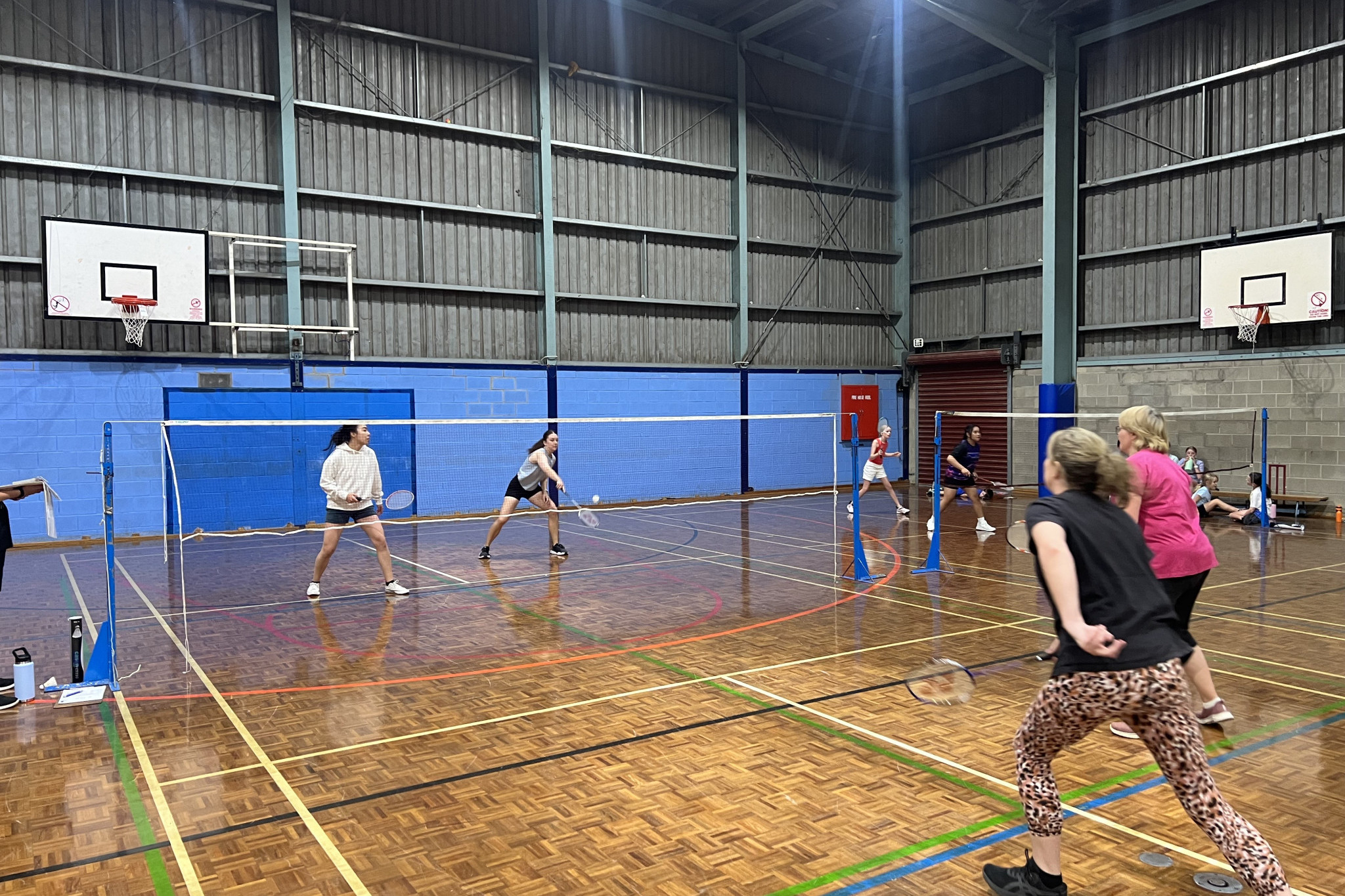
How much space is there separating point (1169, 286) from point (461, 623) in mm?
18743

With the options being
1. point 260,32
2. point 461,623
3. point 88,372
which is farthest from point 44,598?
point 260,32

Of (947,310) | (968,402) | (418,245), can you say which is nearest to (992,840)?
(418,245)

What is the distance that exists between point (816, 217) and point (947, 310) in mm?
4652

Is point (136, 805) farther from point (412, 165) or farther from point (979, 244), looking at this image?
point (979, 244)

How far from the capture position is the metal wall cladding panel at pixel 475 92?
67.7 feet

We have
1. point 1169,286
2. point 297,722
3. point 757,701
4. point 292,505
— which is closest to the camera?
point 297,722

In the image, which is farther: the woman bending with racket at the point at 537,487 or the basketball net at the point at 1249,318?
the basketball net at the point at 1249,318

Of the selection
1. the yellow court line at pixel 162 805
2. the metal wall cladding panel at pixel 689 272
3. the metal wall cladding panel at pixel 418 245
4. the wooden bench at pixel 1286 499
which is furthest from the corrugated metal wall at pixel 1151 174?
the yellow court line at pixel 162 805

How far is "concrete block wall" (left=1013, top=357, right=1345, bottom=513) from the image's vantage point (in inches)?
745

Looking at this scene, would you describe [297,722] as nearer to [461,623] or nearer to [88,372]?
[461,623]

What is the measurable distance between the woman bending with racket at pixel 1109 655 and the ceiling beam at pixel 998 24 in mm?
18756

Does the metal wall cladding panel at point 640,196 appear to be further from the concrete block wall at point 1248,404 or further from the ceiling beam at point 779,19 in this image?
the concrete block wall at point 1248,404

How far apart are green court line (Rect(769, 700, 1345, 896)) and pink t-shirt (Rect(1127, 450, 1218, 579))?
116 cm

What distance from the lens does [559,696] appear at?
734 cm
